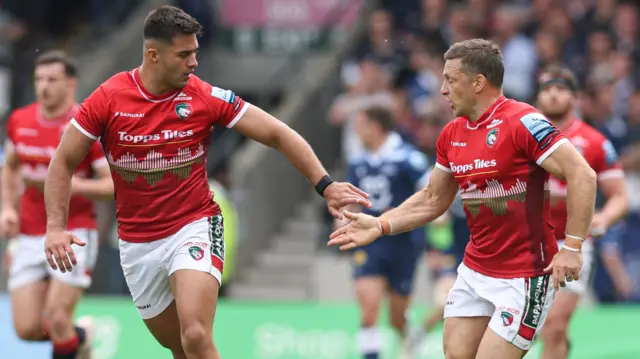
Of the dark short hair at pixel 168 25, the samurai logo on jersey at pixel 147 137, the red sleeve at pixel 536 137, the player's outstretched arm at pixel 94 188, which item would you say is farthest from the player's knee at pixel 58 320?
the red sleeve at pixel 536 137

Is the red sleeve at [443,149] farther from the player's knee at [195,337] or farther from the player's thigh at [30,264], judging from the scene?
the player's thigh at [30,264]

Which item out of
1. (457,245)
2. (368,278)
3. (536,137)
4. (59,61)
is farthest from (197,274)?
(457,245)

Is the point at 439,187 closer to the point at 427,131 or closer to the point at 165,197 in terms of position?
the point at 165,197

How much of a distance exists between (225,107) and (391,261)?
4693mm

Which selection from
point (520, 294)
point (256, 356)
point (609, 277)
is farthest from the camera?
point (609, 277)

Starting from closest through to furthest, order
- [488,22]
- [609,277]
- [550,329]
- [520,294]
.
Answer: [520,294]
[550,329]
[609,277]
[488,22]

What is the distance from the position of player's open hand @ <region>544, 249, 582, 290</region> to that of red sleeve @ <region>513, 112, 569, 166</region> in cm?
58

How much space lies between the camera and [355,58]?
57.6ft

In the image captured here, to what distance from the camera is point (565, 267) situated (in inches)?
275

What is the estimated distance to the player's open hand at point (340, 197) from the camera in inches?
301

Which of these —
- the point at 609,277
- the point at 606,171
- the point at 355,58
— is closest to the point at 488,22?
the point at 355,58

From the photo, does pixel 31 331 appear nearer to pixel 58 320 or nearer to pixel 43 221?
pixel 58 320

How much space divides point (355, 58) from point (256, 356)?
227 inches

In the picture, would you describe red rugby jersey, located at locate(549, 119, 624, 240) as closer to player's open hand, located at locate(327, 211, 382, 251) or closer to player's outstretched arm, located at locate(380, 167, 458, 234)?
player's outstretched arm, located at locate(380, 167, 458, 234)
